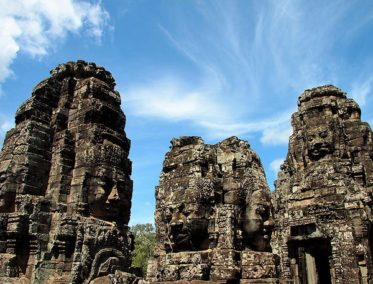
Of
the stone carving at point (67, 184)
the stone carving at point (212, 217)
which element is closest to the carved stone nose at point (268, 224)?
the stone carving at point (212, 217)

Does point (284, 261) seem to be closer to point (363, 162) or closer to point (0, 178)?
point (363, 162)

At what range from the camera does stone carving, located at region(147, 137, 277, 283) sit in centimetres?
708

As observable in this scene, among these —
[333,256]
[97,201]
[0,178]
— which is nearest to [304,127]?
[333,256]

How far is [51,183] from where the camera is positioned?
912 cm

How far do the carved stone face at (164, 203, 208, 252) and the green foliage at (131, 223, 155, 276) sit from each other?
2933cm

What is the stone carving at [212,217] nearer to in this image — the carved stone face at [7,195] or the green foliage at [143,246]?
the carved stone face at [7,195]

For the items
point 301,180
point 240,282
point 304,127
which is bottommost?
point 240,282

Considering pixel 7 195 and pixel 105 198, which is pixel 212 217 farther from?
pixel 7 195

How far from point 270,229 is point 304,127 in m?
11.6

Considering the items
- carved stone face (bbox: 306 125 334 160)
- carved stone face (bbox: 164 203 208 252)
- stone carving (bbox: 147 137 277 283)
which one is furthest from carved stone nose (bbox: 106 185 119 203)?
carved stone face (bbox: 306 125 334 160)

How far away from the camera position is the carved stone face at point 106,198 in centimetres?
866

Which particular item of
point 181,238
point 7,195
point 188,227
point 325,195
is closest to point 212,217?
point 188,227

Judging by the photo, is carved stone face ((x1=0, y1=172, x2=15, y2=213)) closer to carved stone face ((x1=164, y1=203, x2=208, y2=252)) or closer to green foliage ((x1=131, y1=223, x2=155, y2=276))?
carved stone face ((x1=164, y1=203, x2=208, y2=252))

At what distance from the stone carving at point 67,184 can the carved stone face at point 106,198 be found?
0.07ft
